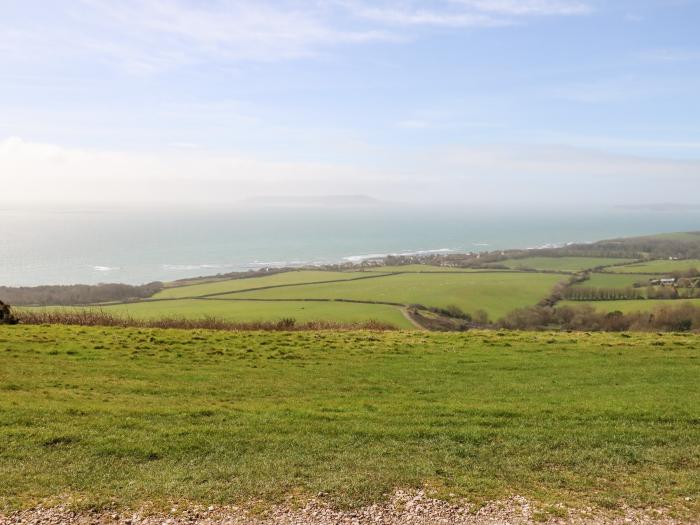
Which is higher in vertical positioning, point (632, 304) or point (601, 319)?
point (632, 304)

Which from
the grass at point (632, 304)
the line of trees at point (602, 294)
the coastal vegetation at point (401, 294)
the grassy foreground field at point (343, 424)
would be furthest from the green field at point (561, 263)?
the grassy foreground field at point (343, 424)

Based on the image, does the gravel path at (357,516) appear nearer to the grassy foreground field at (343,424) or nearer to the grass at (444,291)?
the grassy foreground field at (343,424)

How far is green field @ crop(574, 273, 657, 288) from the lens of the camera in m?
62.0

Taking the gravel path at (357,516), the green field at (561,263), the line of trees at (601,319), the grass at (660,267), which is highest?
the green field at (561,263)

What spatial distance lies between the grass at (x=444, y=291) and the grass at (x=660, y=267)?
542 inches

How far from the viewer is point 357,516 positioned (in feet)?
24.5

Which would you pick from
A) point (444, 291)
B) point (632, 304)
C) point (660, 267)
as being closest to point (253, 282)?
point (444, 291)

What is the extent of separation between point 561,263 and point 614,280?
2289cm

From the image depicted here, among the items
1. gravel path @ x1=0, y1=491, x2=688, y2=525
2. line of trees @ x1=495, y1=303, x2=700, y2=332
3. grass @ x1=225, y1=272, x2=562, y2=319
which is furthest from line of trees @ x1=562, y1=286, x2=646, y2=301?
gravel path @ x1=0, y1=491, x2=688, y2=525

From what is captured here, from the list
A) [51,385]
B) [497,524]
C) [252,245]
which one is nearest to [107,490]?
[497,524]

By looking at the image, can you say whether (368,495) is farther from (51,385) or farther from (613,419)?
(51,385)

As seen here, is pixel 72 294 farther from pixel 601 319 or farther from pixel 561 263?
pixel 561 263

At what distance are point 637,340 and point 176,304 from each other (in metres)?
44.5

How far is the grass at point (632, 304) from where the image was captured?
1802 inches
